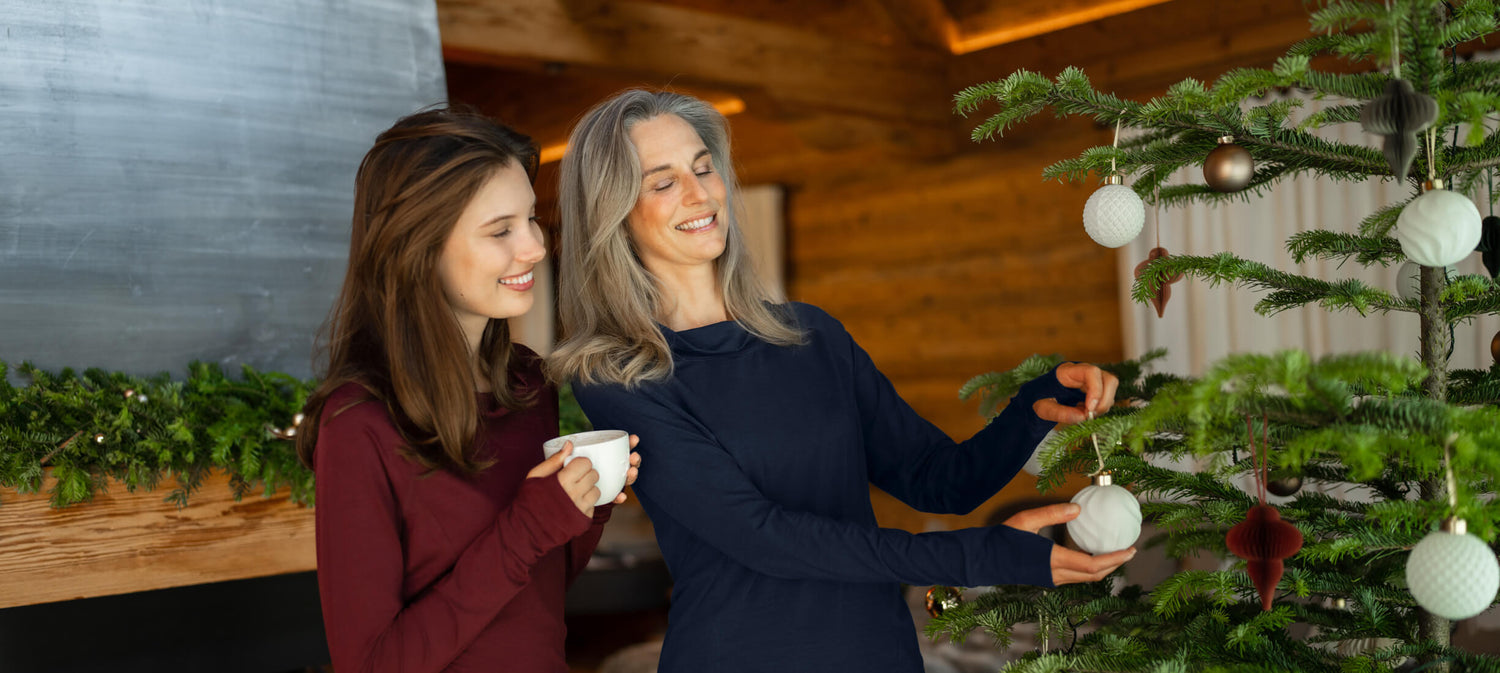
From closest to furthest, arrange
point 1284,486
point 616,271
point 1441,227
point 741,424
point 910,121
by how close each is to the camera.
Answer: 1. point 1441,227
2. point 1284,486
3. point 741,424
4. point 616,271
5. point 910,121

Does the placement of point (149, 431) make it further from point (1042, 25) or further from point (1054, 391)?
point (1042, 25)

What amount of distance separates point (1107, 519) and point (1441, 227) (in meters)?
0.38

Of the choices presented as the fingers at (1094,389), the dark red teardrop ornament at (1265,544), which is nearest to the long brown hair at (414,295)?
the fingers at (1094,389)

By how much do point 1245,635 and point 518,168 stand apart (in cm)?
101

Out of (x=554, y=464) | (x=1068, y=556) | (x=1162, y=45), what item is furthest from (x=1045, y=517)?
(x=1162, y=45)

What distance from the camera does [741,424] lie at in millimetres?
1396

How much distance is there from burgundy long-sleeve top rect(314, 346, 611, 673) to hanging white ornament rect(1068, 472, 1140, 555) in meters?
0.53

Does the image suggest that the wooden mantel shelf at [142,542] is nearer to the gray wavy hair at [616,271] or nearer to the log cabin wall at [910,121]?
the gray wavy hair at [616,271]

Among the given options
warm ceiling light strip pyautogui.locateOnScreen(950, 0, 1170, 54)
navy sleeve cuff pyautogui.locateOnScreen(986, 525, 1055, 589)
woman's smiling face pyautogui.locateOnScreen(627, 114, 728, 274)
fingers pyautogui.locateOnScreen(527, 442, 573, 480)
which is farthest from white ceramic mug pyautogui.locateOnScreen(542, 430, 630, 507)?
warm ceiling light strip pyautogui.locateOnScreen(950, 0, 1170, 54)

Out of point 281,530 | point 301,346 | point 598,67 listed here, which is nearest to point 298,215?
point 301,346

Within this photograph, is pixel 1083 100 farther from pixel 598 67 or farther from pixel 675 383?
pixel 598 67

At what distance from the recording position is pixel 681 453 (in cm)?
133

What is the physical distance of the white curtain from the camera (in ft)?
13.0

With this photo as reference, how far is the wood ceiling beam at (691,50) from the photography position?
398 cm
